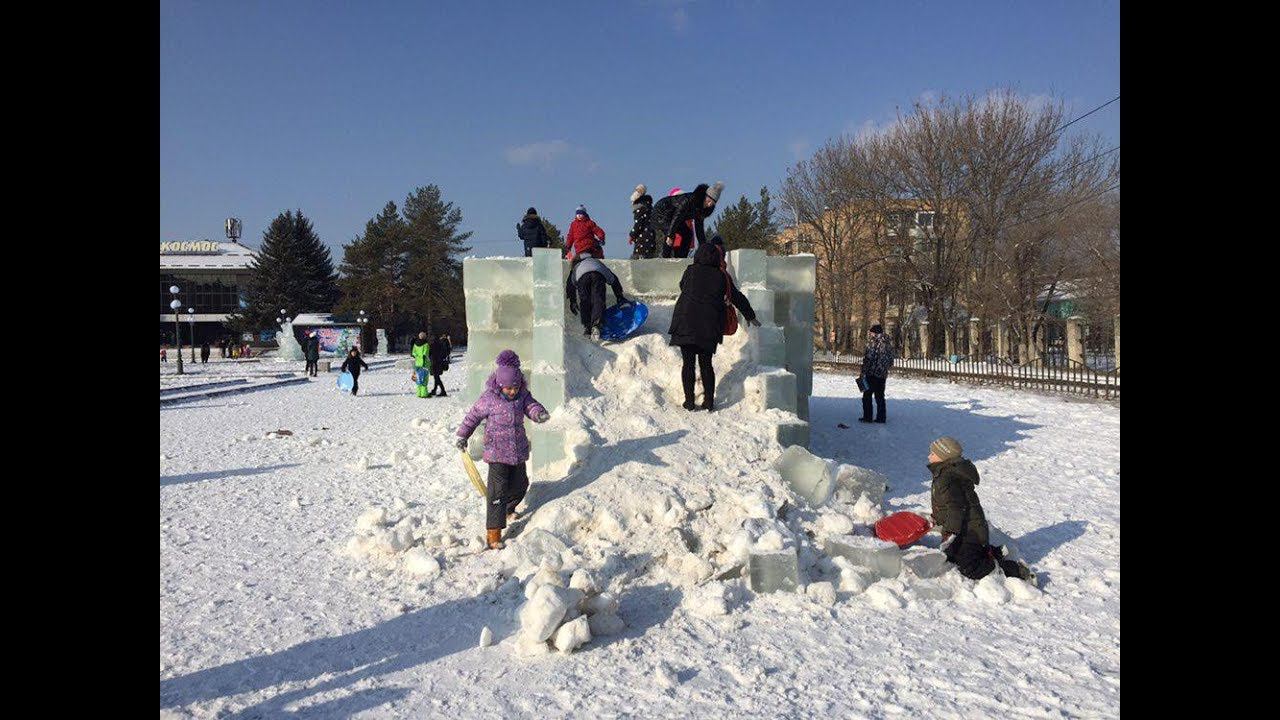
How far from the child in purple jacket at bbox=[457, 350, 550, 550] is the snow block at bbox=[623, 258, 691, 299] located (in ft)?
12.7

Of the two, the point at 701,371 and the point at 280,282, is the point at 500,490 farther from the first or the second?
the point at 280,282

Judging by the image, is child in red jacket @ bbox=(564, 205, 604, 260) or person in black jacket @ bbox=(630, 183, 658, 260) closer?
child in red jacket @ bbox=(564, 205, 604, 260)

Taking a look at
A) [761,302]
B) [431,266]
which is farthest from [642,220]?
[431,266]

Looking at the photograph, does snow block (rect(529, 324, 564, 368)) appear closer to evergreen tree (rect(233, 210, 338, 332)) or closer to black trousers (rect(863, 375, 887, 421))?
black trousers (rect(863, 375, 887, 421))

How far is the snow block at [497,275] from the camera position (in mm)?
9008

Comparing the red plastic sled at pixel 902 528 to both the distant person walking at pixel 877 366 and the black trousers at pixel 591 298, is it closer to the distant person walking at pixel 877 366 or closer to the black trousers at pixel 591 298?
the black trousers at pixel 591 298

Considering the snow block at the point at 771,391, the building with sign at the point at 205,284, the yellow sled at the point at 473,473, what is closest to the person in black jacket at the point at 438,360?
the snow block at the point at 771,391

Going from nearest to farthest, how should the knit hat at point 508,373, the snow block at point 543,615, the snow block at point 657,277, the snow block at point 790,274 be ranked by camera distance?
the snow block at point 543,615, the knit hat at point 508,373, the snow block at point 657,277, the snow block at point 790,274

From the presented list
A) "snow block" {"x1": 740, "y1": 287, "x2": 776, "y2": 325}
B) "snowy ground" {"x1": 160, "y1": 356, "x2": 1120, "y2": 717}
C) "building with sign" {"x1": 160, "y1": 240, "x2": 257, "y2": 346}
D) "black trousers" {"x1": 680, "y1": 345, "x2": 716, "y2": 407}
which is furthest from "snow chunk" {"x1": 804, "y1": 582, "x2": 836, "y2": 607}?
"building with sign" {"x1": 160, "y1": 240, "x2": 257, "y2": 346}

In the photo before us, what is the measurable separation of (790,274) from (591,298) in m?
3.36

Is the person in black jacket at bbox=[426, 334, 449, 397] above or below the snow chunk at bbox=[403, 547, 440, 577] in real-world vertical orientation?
above

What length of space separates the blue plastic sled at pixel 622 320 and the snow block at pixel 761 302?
4.18ft

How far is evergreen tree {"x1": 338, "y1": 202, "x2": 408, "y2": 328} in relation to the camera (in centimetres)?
5831
